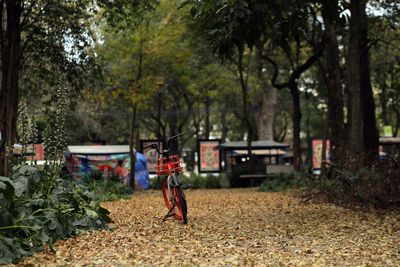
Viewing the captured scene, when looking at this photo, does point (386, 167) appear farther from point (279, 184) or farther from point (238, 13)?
point (279, 184)

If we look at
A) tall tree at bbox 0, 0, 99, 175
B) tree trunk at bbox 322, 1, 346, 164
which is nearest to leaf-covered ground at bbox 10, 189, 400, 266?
tall tree at bbox 0, 0, 99, 175

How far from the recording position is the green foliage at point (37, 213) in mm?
5062

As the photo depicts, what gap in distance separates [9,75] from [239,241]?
22.1 ft

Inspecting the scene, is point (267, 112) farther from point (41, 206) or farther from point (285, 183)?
point (41, 206)

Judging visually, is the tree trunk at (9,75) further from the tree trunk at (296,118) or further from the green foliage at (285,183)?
the tree trunk at (296,118)

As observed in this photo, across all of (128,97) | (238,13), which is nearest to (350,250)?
(238,13)

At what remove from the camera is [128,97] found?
19.6 metres

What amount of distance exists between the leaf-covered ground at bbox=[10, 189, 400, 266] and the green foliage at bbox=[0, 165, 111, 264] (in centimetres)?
18

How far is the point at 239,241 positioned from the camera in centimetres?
641

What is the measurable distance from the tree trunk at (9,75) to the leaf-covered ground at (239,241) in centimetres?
304

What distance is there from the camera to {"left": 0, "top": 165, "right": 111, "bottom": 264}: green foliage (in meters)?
5.06

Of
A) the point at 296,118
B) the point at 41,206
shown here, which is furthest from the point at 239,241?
the point at 296,118

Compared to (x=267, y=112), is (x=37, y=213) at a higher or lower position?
lower

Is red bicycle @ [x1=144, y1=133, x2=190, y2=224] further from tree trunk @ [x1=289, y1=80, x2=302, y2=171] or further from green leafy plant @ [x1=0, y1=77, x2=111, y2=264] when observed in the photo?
tree trunk @ [x1=289, y1=80, x2=302, y2=171]
